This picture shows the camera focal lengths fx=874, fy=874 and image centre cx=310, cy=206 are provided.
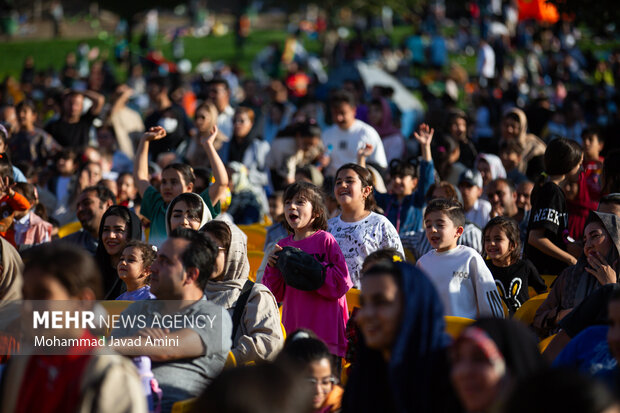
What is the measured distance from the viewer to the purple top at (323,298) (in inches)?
232

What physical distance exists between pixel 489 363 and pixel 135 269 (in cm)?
351

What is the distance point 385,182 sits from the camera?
9.18m

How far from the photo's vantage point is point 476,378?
3.14 meters

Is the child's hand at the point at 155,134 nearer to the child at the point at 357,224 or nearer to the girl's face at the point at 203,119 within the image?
the child at the point at 357,224

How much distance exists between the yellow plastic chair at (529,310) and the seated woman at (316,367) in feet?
5.65

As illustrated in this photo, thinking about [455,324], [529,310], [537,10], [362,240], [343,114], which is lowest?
[455,324]

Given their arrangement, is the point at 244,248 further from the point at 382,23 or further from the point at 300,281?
the point at 382,23

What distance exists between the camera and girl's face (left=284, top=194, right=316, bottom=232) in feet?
20.2

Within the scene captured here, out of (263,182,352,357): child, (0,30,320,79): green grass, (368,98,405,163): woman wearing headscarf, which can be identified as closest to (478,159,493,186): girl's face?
(368,98,405,163): woman wearing headscarf

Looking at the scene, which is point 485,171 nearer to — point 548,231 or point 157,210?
point 548,231

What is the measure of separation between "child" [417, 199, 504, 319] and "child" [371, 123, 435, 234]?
5.97ft

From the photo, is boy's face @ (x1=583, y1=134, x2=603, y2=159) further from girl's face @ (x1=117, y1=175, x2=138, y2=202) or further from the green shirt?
girl's face @ (x1=117, y1=175, x2=138, y2=202)

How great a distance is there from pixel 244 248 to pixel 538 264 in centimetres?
265

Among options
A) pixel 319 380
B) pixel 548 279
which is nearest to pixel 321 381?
pixel 319 380
